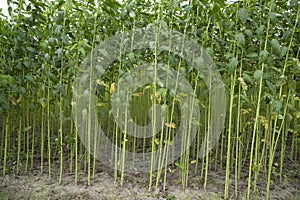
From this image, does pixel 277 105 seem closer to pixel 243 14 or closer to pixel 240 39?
pixel 240 39

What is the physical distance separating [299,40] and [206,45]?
869mm

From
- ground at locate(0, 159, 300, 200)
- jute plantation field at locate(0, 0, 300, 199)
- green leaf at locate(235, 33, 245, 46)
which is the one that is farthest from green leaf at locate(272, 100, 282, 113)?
ground at locate(0, 159, 300, 200)

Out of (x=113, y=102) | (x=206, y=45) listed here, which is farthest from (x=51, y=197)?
(x=206, y=45)

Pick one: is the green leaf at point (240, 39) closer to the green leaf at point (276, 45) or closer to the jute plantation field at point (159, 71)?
the jute plantation field at point (159, 71)

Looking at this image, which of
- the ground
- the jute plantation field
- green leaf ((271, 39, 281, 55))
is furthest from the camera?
the ground

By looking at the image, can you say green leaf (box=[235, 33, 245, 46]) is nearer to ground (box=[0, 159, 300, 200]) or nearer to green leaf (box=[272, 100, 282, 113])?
green leaf (box=[272, 100, 282, 113])

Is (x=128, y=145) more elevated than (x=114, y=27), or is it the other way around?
(x=114, y=27)

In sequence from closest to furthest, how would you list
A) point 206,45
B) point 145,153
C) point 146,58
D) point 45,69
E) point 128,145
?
point 206,45 < point 45,69 < point 146,58 < point 145,153 < point 128,145

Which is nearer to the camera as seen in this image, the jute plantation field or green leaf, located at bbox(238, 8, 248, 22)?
green leaf, located at bbox(238, 8, 248, 22)

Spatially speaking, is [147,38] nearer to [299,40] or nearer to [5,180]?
[299,40]

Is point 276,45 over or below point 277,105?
over

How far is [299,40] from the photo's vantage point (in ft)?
9.21

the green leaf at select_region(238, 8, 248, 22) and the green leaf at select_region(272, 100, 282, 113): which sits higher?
the green leaf at select_region(238, 8, 248, 22)

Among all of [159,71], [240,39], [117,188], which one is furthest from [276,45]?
[117,188]
